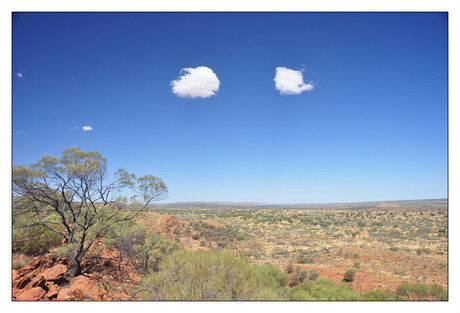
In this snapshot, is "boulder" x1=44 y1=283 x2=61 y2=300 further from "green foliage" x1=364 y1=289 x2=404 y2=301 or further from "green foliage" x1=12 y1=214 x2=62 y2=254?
"green foliage" x1=364 y1=289 x2=404 y2=301

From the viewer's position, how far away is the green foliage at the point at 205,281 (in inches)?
177

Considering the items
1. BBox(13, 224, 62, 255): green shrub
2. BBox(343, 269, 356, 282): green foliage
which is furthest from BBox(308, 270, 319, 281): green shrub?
BBox(13, 224, 62, 255): green shrub

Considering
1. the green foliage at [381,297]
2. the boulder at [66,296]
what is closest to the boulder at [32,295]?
the boulder at [66,296]

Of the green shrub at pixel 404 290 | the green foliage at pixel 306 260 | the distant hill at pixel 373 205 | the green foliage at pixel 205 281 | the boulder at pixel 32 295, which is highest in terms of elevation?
the green foliage at pixel 205 281

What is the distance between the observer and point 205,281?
4.70 meters

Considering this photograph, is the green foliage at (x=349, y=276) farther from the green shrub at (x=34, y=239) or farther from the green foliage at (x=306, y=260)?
the green shrub at (x=34, y=239)

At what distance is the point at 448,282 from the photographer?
534cm

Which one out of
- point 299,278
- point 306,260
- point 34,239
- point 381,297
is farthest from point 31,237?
point 306,260

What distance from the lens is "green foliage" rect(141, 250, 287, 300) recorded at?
4.50 metres

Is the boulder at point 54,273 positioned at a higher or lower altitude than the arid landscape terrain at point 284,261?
higher

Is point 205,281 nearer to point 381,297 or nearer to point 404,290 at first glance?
point 381,297

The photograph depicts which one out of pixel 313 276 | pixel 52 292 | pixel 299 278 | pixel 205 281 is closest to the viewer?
pixel 205 281
